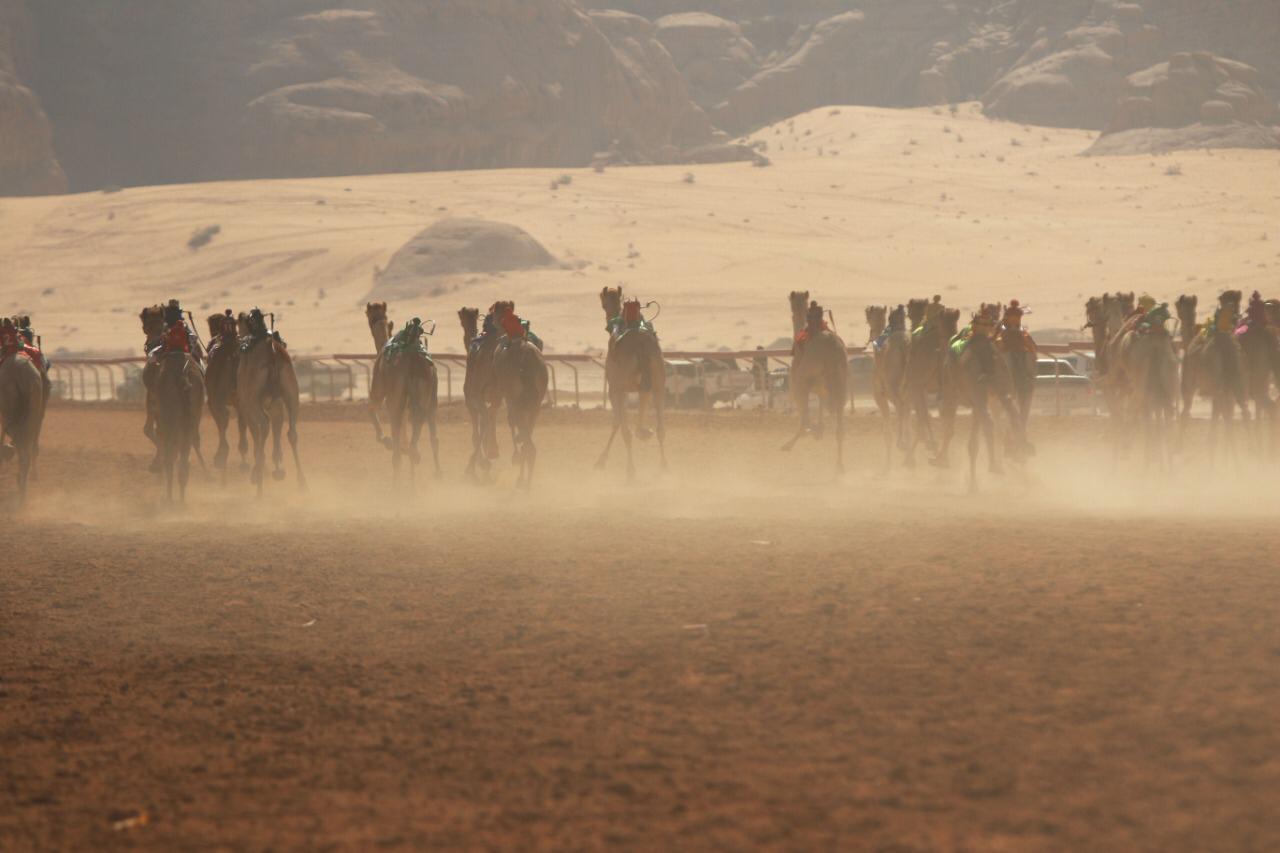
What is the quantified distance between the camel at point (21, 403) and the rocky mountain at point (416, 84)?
342ft

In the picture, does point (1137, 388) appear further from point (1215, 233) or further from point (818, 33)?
point (818, 33)

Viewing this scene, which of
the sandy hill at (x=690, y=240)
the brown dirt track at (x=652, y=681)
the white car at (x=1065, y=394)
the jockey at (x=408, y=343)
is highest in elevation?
the sandy hill at (x=690, y=240)

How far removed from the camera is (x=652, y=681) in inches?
312

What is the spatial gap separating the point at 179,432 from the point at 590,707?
10.5 m

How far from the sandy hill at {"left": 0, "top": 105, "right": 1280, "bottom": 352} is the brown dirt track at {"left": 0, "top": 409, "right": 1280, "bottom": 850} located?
151ft

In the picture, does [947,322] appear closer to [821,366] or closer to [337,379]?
[821,366]

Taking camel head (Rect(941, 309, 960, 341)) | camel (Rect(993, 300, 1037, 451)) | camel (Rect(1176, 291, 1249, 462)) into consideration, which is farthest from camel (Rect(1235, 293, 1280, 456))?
camel head (Rect(941, 309, 960, 341))

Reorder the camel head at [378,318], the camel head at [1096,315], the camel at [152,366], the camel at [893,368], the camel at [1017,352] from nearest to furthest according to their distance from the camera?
the camel at [152,366], the camel at [1017,352], the camel at [893,368], the camel head at [1096,315], the camel head at [378,318]

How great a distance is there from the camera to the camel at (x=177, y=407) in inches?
652

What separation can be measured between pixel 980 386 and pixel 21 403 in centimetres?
999

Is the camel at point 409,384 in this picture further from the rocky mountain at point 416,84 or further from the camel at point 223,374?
the rocky mountain at point 416,84

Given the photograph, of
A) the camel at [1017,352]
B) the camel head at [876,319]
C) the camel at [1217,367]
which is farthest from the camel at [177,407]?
the camel at [1217,367]

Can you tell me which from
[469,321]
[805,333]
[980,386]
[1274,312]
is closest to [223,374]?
[469,321]

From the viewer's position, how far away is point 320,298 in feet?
249
